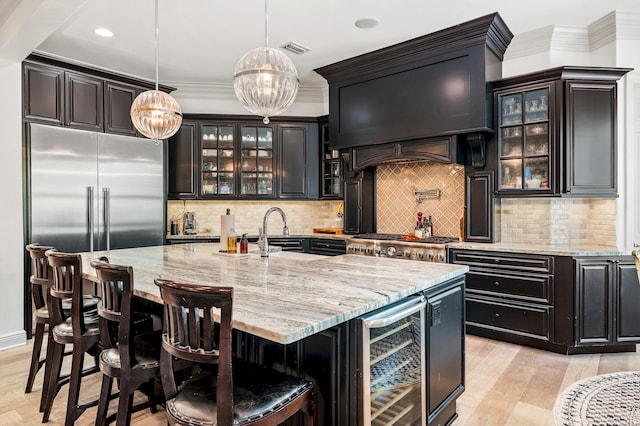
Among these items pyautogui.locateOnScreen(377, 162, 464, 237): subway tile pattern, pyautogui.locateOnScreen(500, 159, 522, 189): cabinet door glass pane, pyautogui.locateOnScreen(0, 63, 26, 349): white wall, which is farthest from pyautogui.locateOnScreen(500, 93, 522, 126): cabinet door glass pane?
pyautogui.locateOnScreen(0, 63, 26, 349): white wall

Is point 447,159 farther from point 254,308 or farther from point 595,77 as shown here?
point 254,308

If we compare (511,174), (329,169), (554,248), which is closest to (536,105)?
(511,174)

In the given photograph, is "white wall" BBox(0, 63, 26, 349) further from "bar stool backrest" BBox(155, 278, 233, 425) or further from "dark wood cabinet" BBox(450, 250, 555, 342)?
"dark wood cabinet" BBox(450, 250, 555, 342)

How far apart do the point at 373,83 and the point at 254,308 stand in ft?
12.6

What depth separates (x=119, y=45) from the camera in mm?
Result: 4359

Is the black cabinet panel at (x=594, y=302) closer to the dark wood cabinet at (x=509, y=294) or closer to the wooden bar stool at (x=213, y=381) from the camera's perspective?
the dark wood cabinet at (x=509, y=294)

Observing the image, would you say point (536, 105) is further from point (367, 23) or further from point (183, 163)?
point (183, 163)

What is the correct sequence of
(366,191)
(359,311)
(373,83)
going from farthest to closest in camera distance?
(366,191) < (373,83) < (359,311)

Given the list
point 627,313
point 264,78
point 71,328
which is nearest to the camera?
point 71,328

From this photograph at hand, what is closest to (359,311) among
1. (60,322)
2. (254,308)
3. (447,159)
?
(254,308)

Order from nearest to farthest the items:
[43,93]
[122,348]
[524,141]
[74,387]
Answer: [122,348], [74,387], [524,141], [43,93]

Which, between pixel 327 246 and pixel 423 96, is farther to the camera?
pixel 327 246

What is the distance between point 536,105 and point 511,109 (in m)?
0.23

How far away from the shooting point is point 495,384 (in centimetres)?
295
